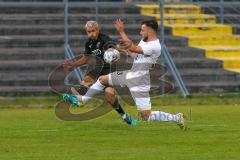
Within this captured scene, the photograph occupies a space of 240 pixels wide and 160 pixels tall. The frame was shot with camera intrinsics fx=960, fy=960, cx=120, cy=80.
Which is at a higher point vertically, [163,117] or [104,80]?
[104,80]

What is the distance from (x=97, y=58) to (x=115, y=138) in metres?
4.05

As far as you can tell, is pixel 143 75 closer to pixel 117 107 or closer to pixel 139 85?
pixel 139 85

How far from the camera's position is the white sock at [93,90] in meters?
18.9

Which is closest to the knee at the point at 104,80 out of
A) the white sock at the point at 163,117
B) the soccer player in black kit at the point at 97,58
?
the soccer player in black kit at the point at 97,58

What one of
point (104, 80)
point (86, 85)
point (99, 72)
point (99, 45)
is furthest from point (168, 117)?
point (99, 72)

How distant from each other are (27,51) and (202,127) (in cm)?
1063

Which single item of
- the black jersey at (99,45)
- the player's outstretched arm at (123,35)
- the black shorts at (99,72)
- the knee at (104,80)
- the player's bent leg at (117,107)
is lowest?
the player's bent leg at (117,107)

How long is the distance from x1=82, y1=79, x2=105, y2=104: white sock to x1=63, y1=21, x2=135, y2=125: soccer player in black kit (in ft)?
0.65

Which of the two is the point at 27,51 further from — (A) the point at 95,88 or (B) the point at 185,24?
(A) the point at 95,88

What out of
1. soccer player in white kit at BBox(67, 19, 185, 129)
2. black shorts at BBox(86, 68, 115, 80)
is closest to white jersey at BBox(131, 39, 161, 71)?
soccer player in white kit at BBox(67, 19, 185, 129)

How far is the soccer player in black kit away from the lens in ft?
60.9

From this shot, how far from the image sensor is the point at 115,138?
52.4 feet

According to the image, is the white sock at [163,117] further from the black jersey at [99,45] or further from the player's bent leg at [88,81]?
the player's bent leg at [88,81]

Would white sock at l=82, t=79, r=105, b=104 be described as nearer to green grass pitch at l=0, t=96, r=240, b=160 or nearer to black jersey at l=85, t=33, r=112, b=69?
green grass pitch at l=0, t=96, r=240, b=160
